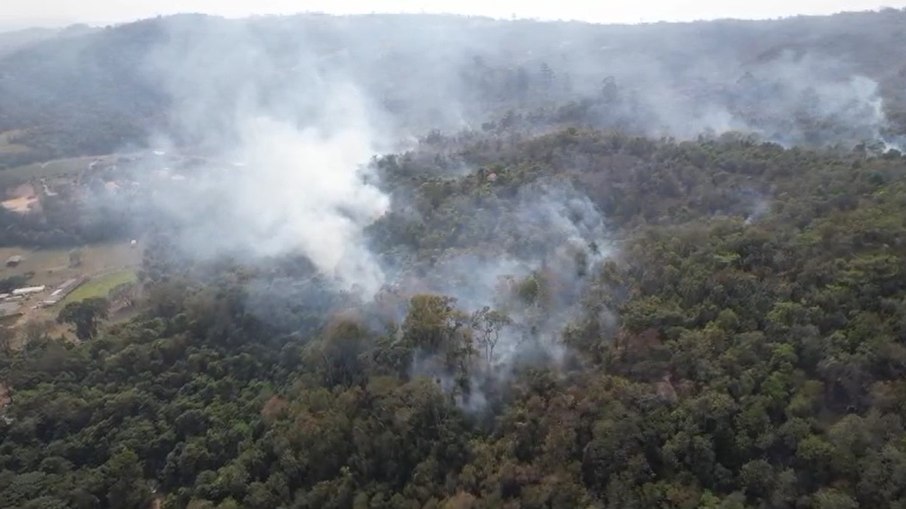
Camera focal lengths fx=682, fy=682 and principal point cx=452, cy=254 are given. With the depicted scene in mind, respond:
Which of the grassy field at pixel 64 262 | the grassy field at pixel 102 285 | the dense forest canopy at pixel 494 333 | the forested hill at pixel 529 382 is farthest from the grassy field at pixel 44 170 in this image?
the forested hill at pixel 529 382

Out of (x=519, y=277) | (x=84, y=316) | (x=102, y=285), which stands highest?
(x=519, y=277)

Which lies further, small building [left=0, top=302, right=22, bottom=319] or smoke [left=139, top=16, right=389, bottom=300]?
smoke [left=139, top=16, right=389, bottom=300]

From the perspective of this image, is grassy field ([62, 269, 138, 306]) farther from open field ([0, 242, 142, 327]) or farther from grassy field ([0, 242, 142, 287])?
grassy field ([0, 242, 142, 287])

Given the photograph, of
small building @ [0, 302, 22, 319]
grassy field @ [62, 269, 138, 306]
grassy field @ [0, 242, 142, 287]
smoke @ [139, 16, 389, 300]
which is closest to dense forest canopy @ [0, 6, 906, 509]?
smoke @ [139, 16, 389, 300]

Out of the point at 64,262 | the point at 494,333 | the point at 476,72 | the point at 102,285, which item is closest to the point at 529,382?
the point at 494,333

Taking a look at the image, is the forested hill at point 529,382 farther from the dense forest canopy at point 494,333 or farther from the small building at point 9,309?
the small building at point 9,309

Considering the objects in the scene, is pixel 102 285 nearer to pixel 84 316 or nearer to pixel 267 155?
pixel 84 316
